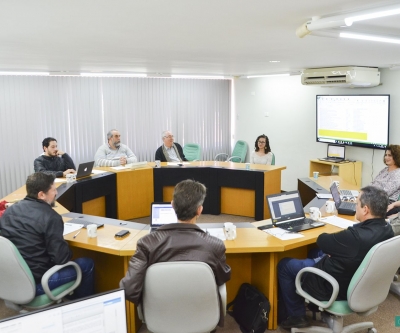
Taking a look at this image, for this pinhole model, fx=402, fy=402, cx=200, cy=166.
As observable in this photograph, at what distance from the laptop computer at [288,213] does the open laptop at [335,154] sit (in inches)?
148

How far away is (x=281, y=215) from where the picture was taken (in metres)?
3.50

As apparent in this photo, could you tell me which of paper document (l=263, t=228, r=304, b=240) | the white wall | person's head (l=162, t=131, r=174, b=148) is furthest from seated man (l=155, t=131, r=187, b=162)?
paper document (l=263, t=228, r=304, b=240)

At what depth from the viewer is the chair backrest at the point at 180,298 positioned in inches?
83.7

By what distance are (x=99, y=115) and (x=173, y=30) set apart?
499 cm

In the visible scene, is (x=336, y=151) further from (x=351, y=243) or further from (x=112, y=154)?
(x=351, y=243)

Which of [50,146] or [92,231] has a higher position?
[50,146]

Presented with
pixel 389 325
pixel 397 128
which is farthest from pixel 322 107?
pixel 389 325

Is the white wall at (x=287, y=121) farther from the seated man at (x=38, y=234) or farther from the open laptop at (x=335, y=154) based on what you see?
the seated man at (x=38, y=234)

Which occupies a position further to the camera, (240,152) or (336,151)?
(240,152)

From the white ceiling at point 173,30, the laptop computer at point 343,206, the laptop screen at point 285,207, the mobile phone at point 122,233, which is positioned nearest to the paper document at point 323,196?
the laptop computer at point 343,206

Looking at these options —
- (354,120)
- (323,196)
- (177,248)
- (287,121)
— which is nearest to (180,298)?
(177,248)

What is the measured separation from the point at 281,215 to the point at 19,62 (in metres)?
3.83

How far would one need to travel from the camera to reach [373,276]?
8.43ft

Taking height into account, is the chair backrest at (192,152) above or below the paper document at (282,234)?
above
